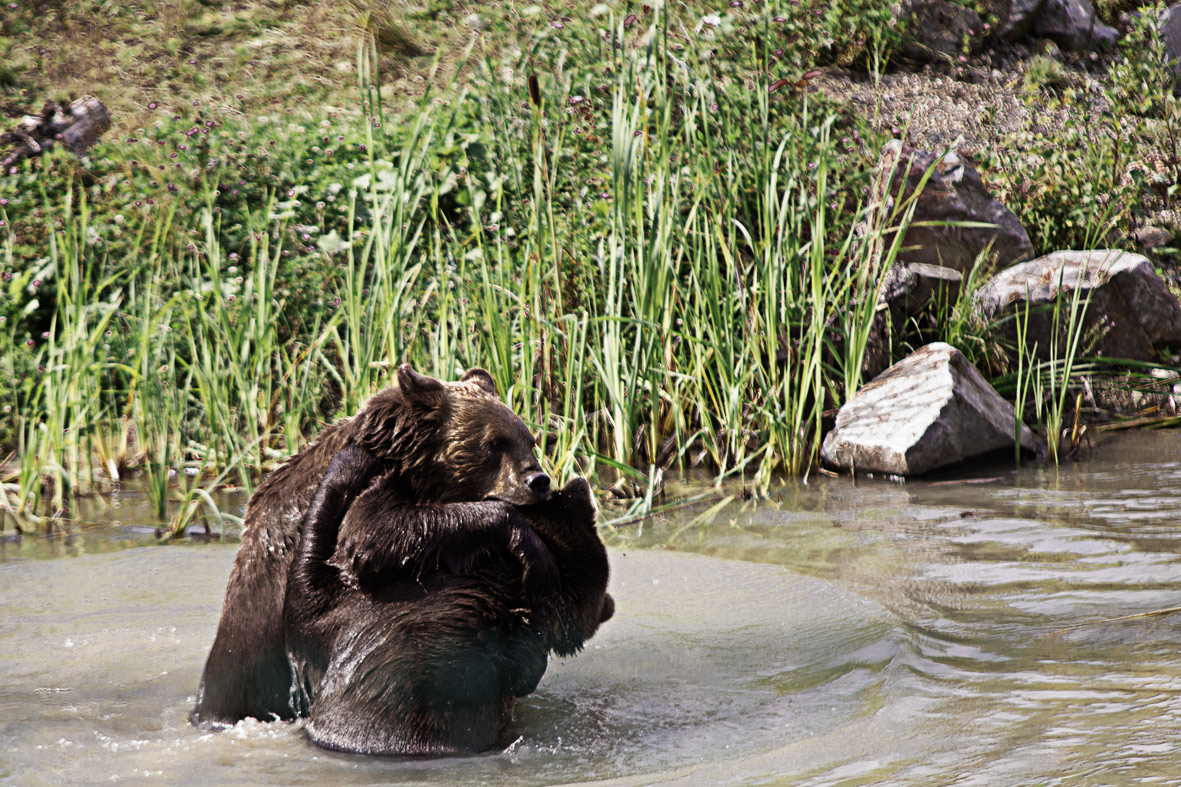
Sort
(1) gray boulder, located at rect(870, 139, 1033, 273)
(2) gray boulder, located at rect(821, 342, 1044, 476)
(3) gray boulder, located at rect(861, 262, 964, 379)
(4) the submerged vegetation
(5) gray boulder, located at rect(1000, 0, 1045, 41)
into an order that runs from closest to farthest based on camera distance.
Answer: (4) the submerged vegetation < (2) gray boulder, located at rect(821, 342, 1044, 476) < (3) gray boulder, located at rect(861, 262, 964, 379) < (1) gray boulder, located at rect(870, 139, 1033, 273) < (5) gray boulder, located at rect(1000, 0, 1045, 41)

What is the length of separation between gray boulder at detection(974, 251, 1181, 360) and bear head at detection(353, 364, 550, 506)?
17.5ft

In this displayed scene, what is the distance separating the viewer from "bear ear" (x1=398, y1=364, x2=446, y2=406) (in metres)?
3.04

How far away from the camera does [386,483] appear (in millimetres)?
3023

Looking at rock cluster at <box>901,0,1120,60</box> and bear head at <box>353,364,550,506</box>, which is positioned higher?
rock cluster at <box>901,0,1120,60</box>

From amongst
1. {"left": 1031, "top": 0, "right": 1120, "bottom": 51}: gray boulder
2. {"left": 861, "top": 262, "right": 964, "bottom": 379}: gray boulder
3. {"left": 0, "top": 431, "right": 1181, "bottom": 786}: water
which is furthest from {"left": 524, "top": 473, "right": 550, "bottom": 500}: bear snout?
{"left": 1031, "top": 0, "right": 1120, "bottom": 51}: gray boulder

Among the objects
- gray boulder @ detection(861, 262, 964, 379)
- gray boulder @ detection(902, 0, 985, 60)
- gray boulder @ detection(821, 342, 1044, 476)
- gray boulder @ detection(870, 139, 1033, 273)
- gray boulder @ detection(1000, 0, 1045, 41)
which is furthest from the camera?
gray boulder @ detection(1000, 0, 1045, 41)

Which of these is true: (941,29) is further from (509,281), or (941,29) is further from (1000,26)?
(509,281)

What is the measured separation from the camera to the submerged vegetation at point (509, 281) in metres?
5.62

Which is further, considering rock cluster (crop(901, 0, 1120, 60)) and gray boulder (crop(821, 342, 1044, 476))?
rock cluster (crop(901, 0, 1120, 60))

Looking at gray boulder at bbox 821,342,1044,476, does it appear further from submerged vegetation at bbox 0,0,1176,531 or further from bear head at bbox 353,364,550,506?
bear head at bbox 353,364,550,506

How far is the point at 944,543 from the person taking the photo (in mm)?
4824

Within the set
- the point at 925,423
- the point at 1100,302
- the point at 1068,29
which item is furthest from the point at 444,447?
the point at 1068,29

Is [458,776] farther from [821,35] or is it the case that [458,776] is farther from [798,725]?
[821,35]

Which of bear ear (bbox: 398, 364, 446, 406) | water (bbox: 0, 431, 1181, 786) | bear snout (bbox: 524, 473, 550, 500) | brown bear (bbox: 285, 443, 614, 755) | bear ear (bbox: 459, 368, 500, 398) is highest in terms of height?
bear ear (bbox: 398, 364, 446, 406)
